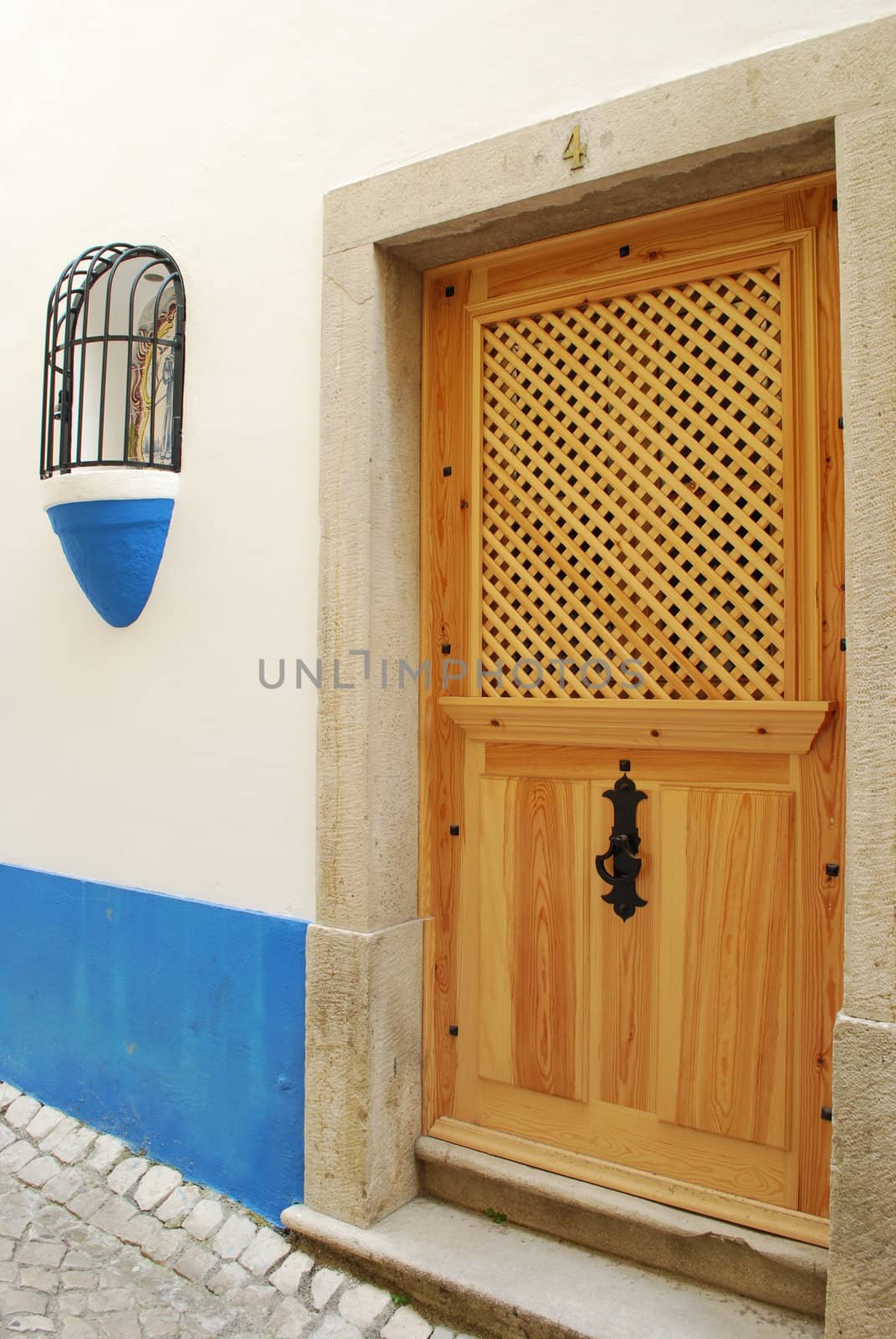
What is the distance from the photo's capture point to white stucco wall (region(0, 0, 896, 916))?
9.50ft

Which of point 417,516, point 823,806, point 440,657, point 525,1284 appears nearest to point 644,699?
point 823,806

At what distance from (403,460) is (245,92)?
4.58 ft

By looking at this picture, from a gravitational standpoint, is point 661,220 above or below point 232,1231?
above

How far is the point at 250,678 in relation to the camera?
3336mm

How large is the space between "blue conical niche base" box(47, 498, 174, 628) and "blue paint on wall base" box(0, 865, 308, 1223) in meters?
1.05

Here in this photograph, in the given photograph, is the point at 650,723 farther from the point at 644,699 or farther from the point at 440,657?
the point at 440,657

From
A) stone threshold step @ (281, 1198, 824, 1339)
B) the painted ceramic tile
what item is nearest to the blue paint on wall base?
stone threshold step @ (281, 1198, 824, 1339)

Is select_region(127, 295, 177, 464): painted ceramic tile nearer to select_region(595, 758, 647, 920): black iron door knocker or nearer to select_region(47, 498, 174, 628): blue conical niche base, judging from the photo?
select_region(47, 498, 174, 628): blue conical niche base

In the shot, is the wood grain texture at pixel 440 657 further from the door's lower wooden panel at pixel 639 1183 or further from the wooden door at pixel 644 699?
the door's lower wooden panel at pixel 639 1183

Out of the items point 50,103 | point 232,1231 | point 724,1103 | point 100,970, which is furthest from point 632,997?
point 50,103

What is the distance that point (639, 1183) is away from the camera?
9.14 feet

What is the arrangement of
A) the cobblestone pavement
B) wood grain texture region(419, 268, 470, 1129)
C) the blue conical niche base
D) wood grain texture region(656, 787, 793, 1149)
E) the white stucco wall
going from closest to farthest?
wood grain texture region(656, 787, 793, 1149), the cobblestone pavement, the white stucco wall, wood grain texture region(419, 268, 470, 1129), the blue conical niche base

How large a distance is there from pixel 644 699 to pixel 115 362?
2518 millimetres

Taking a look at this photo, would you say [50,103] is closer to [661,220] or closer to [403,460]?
[403,460]
